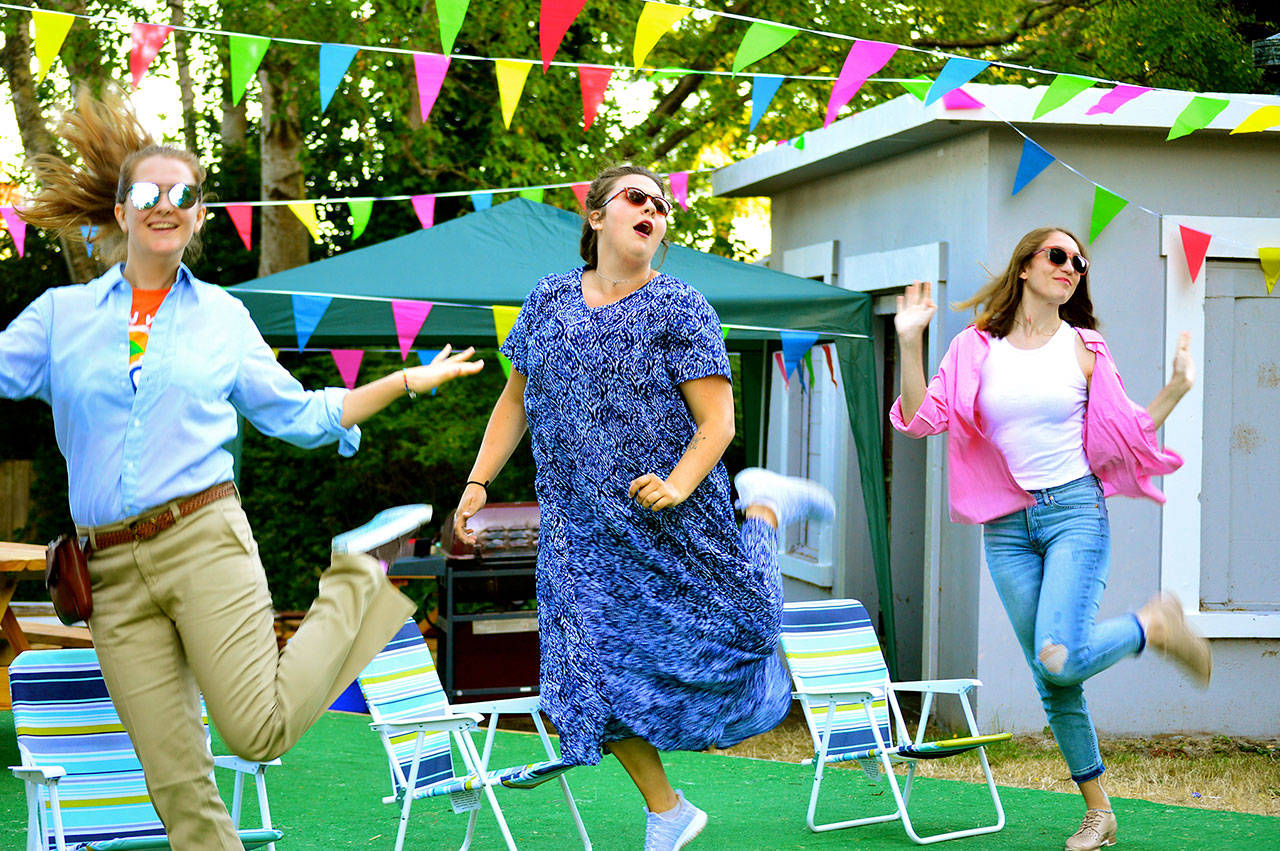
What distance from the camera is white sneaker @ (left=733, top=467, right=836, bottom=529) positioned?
12.2ft

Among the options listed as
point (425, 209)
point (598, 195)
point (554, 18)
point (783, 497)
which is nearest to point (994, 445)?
Answer: point (783, 497)

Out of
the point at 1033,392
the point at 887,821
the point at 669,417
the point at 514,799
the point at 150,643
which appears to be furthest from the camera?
the point at 514,799

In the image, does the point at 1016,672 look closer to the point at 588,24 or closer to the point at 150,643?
the point at 150,643

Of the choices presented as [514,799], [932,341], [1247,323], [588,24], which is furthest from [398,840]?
[588,24]

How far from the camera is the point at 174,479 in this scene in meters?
2.77

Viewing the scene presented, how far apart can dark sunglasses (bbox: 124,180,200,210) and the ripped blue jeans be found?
257 cm

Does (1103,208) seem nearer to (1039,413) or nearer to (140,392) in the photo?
(1039,413)

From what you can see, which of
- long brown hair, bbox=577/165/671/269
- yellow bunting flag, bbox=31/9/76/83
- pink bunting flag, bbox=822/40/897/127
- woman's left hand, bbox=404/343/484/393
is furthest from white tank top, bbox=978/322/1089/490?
yellow bunting flag, bbox=31/9/76/83

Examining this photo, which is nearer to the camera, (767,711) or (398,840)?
(767,711)

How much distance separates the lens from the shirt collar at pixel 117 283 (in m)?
2.87

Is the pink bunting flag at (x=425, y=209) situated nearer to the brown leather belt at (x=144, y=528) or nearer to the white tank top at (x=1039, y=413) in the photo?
the white tank top at (x=1039, y=413)

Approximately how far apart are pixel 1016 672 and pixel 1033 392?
311 centimetres

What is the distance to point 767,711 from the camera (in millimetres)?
3713

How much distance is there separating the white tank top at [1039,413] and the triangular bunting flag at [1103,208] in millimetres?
2824
